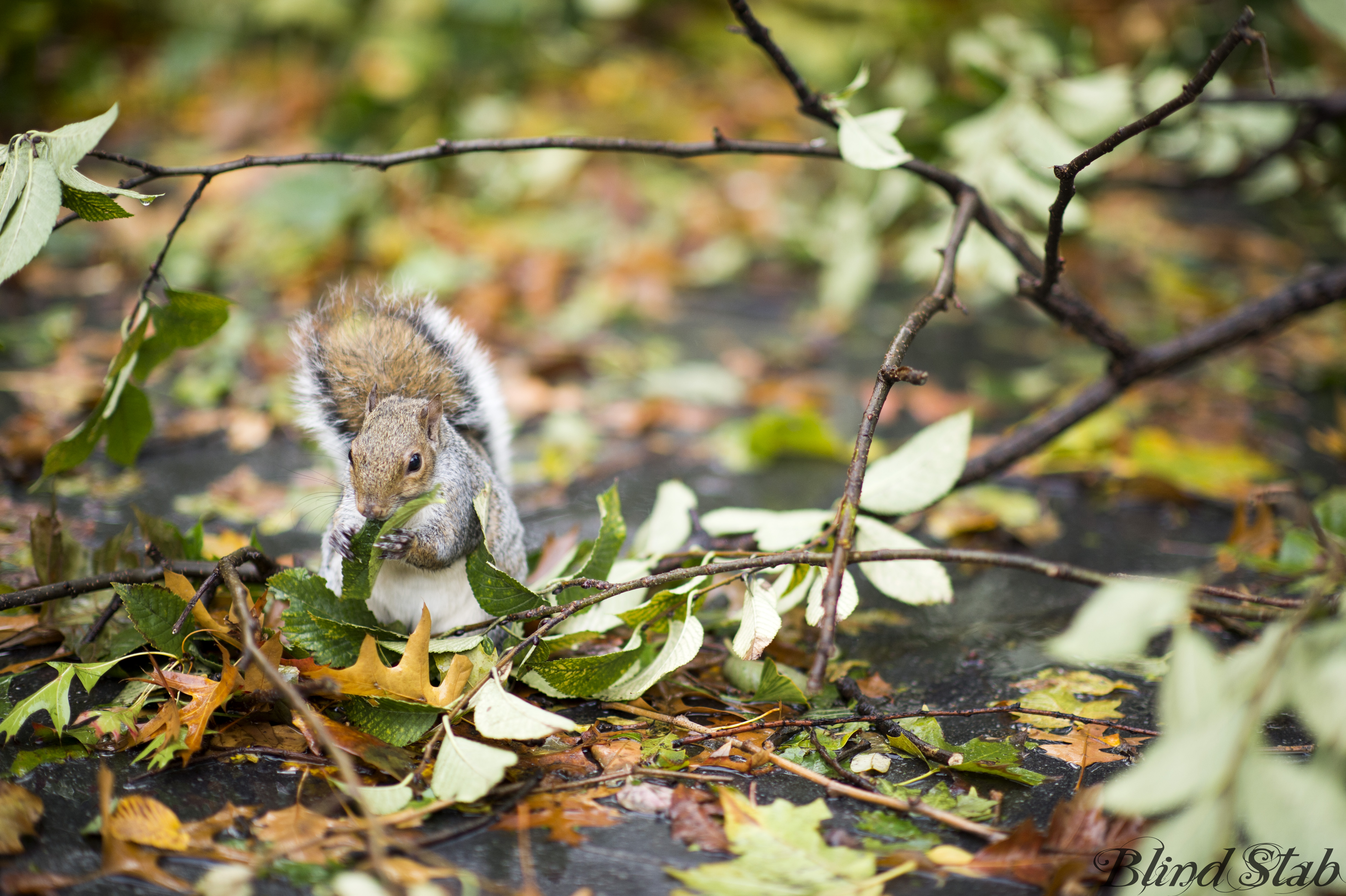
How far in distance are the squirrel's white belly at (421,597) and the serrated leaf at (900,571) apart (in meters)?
0.63

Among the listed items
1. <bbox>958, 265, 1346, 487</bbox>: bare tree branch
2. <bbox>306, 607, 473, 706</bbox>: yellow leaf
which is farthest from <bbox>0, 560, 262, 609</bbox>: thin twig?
<bbox>958, 265, 1346, 487</bbox>: bare tree branch

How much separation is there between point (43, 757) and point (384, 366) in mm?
774

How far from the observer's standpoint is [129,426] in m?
1.60

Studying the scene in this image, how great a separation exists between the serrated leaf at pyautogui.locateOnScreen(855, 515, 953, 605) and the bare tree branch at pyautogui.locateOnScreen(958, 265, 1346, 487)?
0.34 metres

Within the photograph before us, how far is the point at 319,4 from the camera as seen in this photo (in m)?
4.91

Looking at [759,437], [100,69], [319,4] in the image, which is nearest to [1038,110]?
[759,437]

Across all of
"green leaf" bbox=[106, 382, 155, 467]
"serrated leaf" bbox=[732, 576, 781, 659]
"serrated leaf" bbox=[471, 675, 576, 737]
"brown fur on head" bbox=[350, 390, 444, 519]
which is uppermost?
"green leaf" bbox=[106, 382, 155, 467]

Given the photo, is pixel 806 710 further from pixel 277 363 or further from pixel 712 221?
pixel 712 221

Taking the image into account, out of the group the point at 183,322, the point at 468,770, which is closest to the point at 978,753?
the point at 468,770

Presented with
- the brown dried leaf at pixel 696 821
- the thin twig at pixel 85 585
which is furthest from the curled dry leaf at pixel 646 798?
the thin twig at pixel 85 585

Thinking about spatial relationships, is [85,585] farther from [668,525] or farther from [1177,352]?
[1177,352]

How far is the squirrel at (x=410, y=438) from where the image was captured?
1484 mm

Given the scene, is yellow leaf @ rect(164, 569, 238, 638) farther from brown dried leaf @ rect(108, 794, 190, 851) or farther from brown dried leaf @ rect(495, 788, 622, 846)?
brown dried leaf @ rect(495, 788, 622, 846)

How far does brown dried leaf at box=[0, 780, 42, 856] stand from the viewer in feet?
3.49
